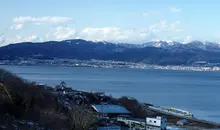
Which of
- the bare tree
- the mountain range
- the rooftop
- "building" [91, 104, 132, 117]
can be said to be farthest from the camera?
the mountain range

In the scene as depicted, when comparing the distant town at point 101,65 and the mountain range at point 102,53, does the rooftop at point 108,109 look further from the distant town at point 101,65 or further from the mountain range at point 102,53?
the mountain range at point 102,53

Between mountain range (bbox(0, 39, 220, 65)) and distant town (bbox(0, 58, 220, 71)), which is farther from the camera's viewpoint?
mountain range (bbox(0, 39, 220, 65))

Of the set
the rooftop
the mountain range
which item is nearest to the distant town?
the mountain range

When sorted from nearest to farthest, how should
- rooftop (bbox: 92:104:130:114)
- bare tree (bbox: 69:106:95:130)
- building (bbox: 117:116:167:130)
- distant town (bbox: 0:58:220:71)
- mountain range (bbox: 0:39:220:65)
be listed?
bare tree (bbox: 69:106:95:130) → building (bbox: 117:116:167:130) → rooftop (bbox: 92:104:130:114) → distant town (bbox: 0:58:220:71) → mountain range (bbox: 0:39:220:65)

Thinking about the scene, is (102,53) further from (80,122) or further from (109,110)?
(80,122)

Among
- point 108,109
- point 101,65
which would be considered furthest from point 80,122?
point 101,65

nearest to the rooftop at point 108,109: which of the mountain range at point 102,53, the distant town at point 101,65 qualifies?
the distant town at point 101,65

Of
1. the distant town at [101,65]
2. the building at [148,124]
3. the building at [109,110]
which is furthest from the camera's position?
the distant town at [101,65]

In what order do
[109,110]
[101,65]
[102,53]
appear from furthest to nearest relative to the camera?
[102,53], [101,65], [109,110]

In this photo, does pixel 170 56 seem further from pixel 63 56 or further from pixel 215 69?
pixel 63 56

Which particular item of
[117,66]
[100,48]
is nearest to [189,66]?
[117,66]

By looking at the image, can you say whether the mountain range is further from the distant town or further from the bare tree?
the bare tree

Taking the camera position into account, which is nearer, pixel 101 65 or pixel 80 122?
pixel 80 122
